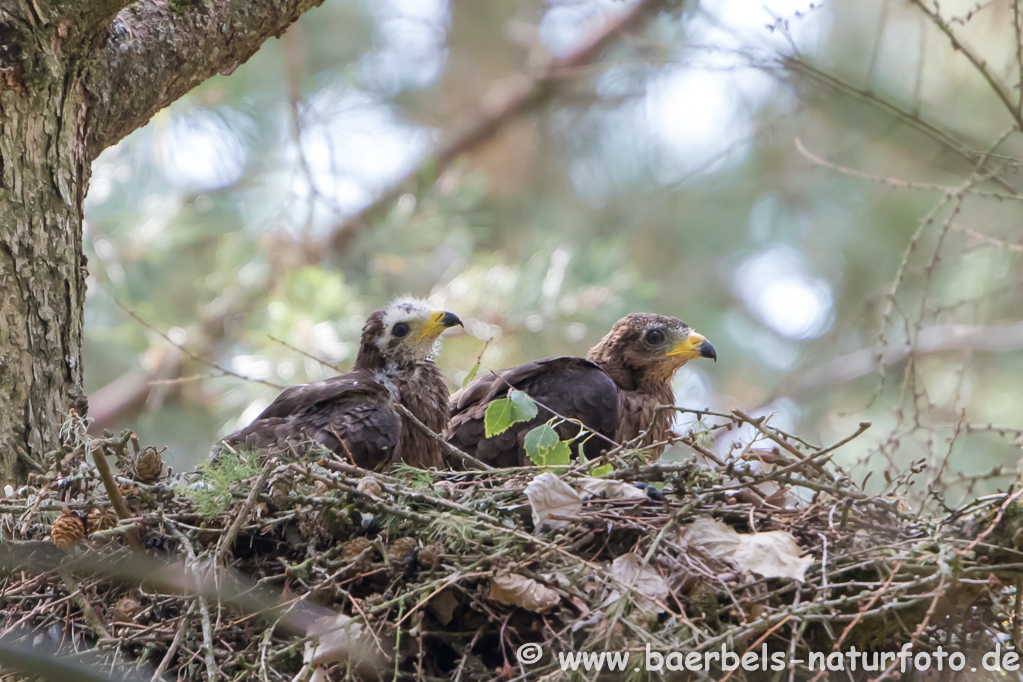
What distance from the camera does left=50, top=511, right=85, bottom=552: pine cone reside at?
2.59m

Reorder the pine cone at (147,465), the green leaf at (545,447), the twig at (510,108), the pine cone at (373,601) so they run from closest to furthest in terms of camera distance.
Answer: the pine cone at (373,601)
the pine cone at (147,465)
the green leaf at (545,447)
the twig at (510,108)

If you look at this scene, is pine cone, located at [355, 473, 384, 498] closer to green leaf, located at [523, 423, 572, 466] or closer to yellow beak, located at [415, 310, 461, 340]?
green leaf, located at [523, 423, 572, 466]

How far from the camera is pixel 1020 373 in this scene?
9031 millimetres

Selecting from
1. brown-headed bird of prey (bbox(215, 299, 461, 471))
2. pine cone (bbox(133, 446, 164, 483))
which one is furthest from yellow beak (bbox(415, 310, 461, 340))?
pine cone (bbox(133, 446, 164, 483))

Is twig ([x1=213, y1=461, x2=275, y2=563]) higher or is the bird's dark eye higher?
the bird's dark eye

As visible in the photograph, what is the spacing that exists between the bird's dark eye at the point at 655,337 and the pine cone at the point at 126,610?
104 inches

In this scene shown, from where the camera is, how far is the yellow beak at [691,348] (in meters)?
4.43

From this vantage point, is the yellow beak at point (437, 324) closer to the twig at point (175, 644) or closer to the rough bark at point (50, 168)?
the rough bark at point (50, 168)

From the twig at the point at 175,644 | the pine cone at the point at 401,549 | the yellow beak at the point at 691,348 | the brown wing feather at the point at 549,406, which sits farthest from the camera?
the yellow beak at the point at 691,348

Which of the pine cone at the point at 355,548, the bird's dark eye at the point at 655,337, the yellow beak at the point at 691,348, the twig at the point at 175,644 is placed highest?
the bird's dark eye at the point at 655,337

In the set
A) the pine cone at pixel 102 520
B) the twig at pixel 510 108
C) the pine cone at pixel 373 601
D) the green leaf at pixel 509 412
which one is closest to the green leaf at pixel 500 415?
the green leaf at pixel 509 412

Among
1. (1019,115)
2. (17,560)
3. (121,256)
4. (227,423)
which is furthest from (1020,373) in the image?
(17,560)

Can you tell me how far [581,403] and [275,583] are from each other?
1.77 m

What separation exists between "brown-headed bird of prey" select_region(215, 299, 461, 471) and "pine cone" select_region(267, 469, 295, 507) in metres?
0.52
